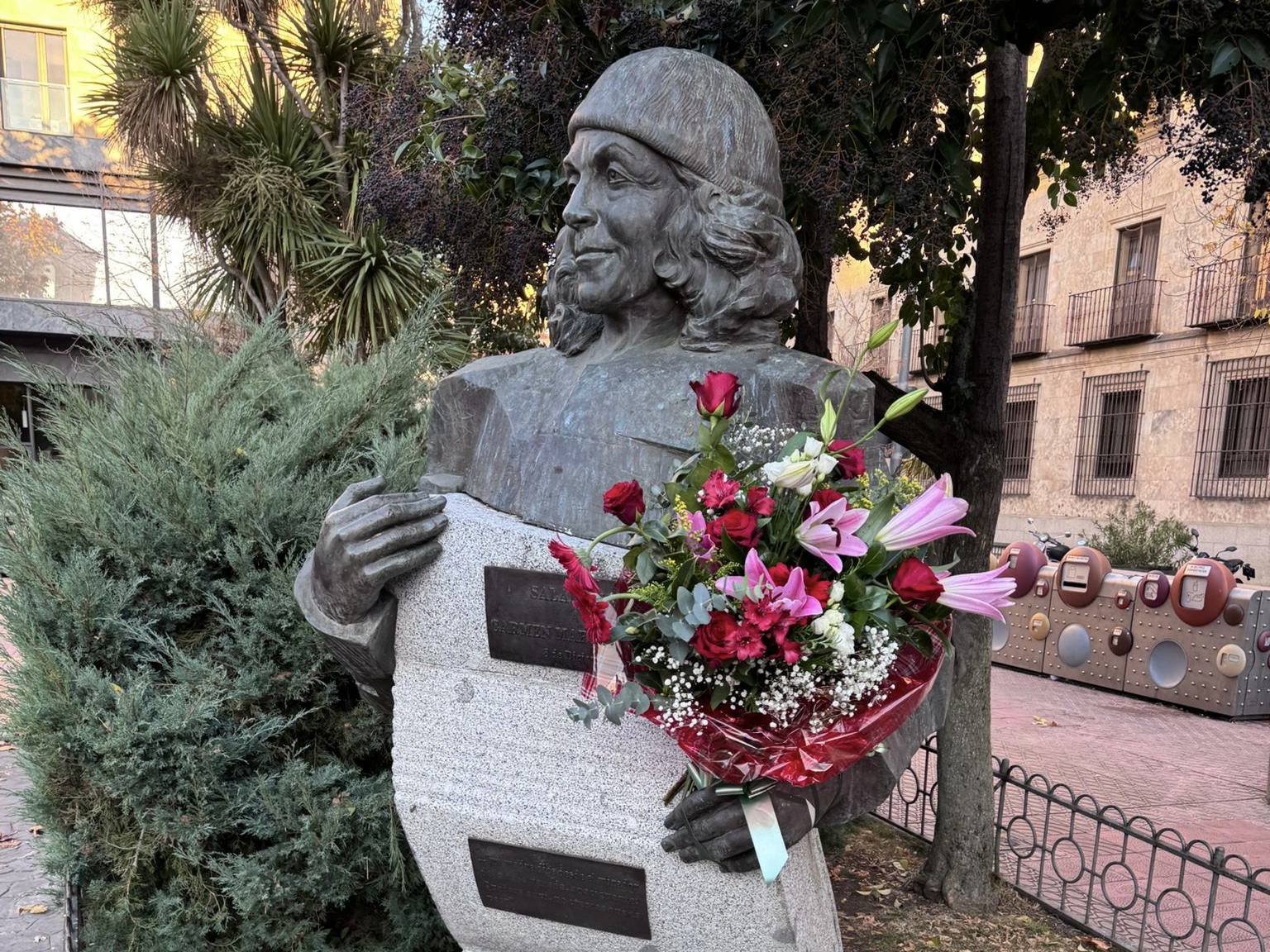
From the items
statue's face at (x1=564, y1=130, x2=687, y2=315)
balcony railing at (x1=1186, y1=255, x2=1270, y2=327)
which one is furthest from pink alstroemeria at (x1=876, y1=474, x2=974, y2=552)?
balcony railing at (x1=1186, y1=255, x2=1270, y2=327)

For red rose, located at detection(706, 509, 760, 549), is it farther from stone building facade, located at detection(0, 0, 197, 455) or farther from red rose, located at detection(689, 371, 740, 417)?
stone building facade, located at detection(0, 0, 197, 455)

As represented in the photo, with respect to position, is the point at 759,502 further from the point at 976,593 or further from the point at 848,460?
the point at 976,593

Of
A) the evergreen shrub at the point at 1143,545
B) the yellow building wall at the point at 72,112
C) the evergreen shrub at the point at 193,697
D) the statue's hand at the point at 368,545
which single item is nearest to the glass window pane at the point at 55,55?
the yellow building wall at the point at 72,112

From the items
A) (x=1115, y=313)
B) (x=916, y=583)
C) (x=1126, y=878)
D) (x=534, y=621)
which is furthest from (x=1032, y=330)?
(x=916, y=583)

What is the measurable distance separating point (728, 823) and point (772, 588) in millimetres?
583

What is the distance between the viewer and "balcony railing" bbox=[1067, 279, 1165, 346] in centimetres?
1545

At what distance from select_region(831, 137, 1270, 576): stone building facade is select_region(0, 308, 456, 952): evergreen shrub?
1038cm

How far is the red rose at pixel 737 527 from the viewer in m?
1.19

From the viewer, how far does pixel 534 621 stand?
5.78ft

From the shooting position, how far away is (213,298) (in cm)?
852

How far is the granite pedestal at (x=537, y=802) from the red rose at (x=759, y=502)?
49cm

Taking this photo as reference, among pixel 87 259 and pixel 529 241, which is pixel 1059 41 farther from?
pixel 87 259

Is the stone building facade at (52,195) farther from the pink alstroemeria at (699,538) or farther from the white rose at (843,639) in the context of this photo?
the white rose at (843,639)

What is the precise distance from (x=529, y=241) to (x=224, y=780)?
2.44 m
